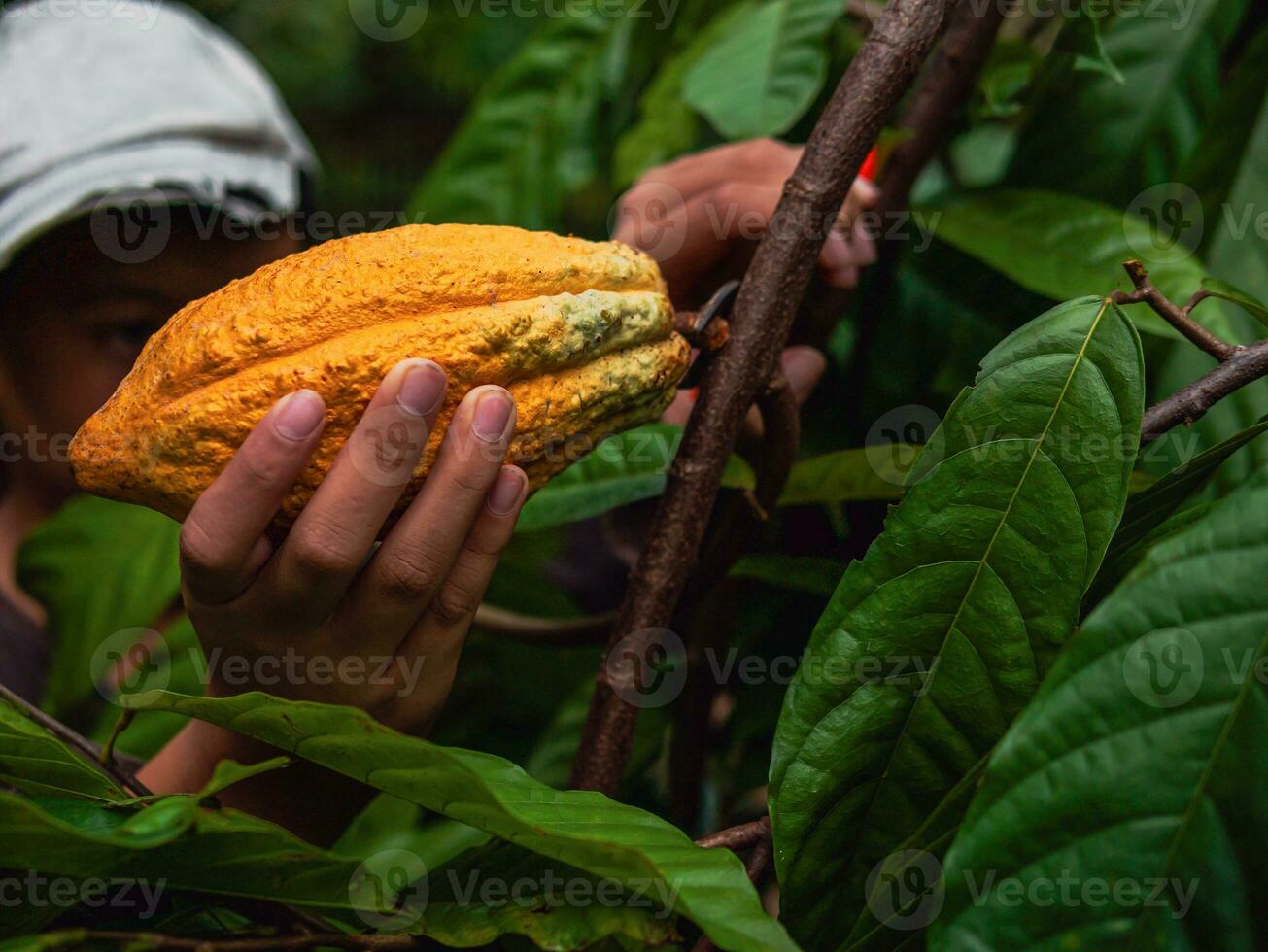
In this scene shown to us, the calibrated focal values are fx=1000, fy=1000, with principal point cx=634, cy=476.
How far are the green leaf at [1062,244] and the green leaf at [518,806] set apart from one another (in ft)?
2.20

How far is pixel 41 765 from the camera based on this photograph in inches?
23.4

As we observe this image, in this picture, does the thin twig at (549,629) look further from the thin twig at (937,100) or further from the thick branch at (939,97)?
the thick branch at (939,97)

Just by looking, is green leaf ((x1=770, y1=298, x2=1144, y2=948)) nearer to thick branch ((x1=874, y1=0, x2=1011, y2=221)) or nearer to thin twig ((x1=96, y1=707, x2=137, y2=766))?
→ thin twig ((x1=96, y1=707, x2=137, y2=766))

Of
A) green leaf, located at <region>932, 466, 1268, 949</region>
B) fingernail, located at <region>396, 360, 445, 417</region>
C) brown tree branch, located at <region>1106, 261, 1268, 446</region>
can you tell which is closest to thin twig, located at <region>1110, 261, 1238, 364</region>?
brown tree branch, located at <region>1106, 261, 1268, 446</region>

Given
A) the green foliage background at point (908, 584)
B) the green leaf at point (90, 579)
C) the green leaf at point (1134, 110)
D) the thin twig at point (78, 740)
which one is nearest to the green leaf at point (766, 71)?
the green foliage background at point (908, 584)

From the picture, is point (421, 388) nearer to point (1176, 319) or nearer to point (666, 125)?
point (1176, 319)

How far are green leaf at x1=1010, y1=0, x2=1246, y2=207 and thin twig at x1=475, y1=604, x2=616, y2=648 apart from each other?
0.73 meters

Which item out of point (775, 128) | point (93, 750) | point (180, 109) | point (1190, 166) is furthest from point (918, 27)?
point (180, 109)

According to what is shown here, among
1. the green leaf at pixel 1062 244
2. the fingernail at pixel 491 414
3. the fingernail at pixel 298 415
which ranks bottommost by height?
the fingernail at pixel 298 415

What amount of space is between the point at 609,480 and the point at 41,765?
568mm

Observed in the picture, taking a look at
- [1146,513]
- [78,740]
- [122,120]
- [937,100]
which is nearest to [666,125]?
[937,100]

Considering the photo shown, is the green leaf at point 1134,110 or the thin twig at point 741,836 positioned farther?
the green leaf at point 1134,110

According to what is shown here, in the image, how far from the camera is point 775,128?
3.64ft

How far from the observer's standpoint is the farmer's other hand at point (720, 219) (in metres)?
1.03
